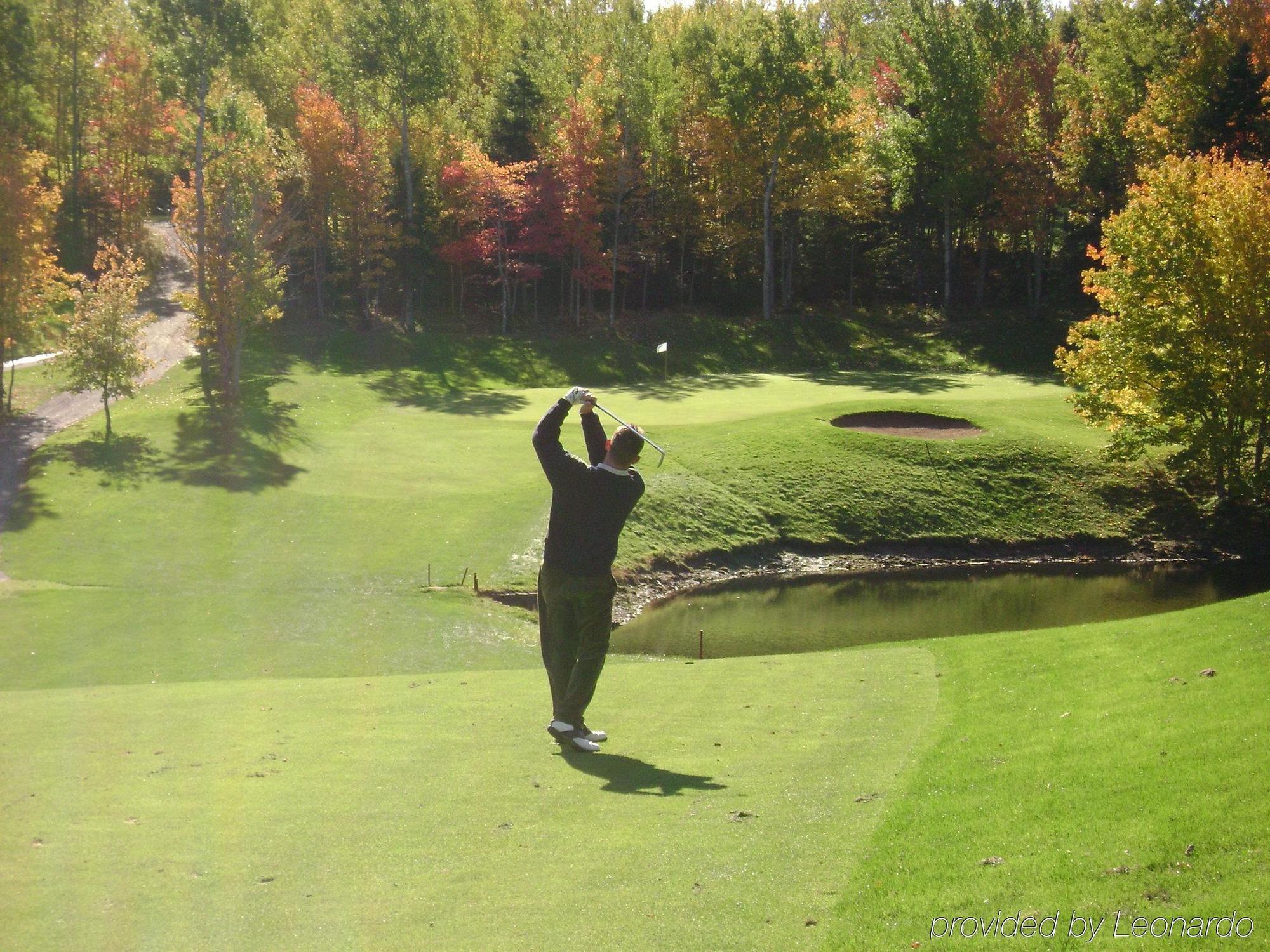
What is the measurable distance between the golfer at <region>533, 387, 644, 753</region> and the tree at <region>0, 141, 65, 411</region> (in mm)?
33683

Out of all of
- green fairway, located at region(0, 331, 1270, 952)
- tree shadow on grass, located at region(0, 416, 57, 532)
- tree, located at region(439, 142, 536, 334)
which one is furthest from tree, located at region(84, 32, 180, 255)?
green fairway, located at region(0, 331, 1270, 952)

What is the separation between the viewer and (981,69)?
64875 millimetres

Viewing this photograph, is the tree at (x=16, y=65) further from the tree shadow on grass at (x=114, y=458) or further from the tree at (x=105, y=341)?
the tree shadow on grass at (x=114, y=458)

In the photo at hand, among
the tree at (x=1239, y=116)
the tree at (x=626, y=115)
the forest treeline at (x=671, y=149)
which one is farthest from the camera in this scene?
the tree at (x=626, y=115)

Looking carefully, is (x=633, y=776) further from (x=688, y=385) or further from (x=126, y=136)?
(x=126, y=136)

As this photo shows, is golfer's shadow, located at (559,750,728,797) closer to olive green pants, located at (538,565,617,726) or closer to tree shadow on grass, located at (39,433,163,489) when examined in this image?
olive green pants, located at (538,565,617,726)

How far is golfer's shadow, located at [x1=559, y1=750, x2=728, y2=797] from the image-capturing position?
Answer: 9766 mm

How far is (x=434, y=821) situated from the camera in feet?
28.5

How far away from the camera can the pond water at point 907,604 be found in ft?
85.8

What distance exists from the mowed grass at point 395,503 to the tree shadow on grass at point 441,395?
0.57 feet

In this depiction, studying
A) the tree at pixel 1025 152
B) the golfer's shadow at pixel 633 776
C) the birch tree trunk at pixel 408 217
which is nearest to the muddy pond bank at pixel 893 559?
the golfer's shadow at pixel 633 776

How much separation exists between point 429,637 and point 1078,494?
22.8m

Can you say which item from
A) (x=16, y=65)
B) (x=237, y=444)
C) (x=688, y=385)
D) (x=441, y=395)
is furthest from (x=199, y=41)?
(x=688, y=385)

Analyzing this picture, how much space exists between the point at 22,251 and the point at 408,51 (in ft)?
86.7
